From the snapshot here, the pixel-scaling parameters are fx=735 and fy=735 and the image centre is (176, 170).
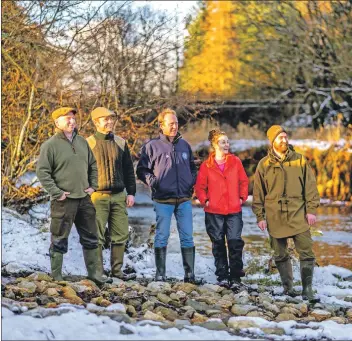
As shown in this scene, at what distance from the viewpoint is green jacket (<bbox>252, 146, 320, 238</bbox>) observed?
7.58 metres

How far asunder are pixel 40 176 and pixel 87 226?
727 mm

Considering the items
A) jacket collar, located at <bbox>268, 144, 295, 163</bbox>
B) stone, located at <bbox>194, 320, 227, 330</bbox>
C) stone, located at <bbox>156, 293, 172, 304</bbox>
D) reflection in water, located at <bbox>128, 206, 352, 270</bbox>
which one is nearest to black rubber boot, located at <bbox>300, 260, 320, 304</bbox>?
jacket collar, located at <bbox>268, 144, 295, 163</bbox>

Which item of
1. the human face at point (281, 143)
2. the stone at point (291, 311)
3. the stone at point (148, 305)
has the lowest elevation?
the stone at point (291, 311)

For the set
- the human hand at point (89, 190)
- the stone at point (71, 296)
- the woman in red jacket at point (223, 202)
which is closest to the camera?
the stone at point (71, 296)

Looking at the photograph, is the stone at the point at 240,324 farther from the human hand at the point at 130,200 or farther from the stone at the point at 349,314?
the human hand at the point at 130,200

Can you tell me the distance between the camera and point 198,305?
6.51 meters

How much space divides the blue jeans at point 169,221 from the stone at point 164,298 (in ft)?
4.45

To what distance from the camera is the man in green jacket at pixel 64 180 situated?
7.07 meters

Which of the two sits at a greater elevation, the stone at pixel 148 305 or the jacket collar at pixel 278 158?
the jacket collar at pixel 278 158

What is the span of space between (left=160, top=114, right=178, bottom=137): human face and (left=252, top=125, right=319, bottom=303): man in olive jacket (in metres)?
1.05

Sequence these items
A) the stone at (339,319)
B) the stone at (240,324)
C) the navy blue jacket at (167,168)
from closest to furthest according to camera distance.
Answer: the stone at (240,324) → the stone at (339,319) → the navy blue jacket at (167,168)

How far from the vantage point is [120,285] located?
7.16 meters

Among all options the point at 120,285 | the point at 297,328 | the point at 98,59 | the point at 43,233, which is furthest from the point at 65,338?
the point at 98,59

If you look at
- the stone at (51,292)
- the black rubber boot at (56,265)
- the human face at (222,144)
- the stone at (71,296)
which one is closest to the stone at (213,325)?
the stone at (71,296)
